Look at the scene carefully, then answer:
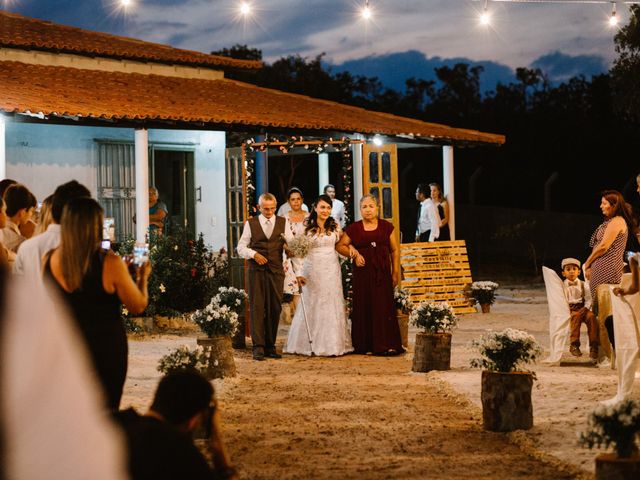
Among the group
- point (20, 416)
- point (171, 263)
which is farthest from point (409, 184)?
point (20, 416)

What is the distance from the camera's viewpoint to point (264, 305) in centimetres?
1226

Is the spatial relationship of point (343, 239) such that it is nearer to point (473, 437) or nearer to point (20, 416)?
point (473, 437)

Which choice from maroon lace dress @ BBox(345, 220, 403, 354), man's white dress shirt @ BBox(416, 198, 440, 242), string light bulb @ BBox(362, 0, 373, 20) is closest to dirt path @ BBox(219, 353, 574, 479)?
maroon lace dress @ BBox(345, 220, 403, 354)

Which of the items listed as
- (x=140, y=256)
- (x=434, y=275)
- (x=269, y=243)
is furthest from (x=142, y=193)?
(x=140, y=256)

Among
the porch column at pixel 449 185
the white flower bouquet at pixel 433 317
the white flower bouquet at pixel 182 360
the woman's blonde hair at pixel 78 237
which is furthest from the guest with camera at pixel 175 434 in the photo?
the porch column at pixel 449 185

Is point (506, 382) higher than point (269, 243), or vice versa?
point (269, 243)

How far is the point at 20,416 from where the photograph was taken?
1568mm

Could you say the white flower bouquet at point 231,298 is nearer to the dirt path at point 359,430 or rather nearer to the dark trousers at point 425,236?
the dirt path at point 359,430

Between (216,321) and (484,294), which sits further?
(484,294)

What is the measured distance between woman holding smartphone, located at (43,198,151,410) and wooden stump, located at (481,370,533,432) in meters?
3.55

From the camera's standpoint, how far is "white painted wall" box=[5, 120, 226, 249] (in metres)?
15.7

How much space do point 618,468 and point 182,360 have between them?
3711mm

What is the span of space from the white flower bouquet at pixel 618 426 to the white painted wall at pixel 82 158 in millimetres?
11242

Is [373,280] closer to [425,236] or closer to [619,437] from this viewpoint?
[619,437]
